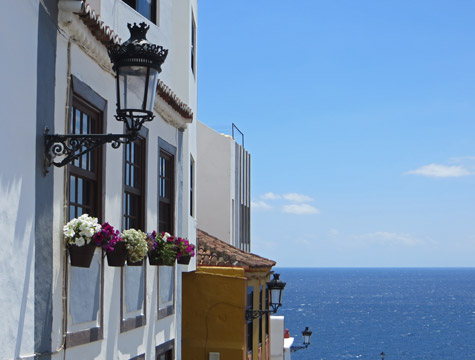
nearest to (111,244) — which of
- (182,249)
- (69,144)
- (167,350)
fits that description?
(69,144)

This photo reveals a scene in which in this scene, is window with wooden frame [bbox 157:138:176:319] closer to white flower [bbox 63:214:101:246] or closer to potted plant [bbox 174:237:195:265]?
potted plant [bbox 174:237:195:265]

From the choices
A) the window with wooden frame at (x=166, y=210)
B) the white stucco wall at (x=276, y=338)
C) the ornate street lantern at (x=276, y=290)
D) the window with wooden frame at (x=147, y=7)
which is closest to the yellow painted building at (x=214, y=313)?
the ornate street lantern at (x=276, y=290)

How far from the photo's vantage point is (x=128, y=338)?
9.89m

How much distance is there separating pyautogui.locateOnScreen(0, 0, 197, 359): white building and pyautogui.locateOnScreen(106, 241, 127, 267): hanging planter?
0.93 feet

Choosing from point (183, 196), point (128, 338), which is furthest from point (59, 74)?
point (183, 196)

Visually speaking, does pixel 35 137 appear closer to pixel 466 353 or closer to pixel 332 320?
pixel 466 353

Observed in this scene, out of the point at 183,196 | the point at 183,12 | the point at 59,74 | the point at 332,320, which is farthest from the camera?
the point at 332,320

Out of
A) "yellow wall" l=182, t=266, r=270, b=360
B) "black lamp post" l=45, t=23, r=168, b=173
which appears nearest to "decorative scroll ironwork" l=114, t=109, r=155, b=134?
"black lamp post" l=45, t=23, r=168, b=173

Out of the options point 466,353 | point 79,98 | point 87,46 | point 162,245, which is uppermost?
point 87,46

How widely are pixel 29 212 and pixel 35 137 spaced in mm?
656

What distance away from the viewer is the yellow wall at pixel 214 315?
53.0 feet

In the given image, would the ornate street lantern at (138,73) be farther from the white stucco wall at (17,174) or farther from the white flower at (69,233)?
the white flower at (69,233)

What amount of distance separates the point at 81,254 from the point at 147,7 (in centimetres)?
577

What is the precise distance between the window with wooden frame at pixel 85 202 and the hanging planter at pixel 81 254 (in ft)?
0.53
